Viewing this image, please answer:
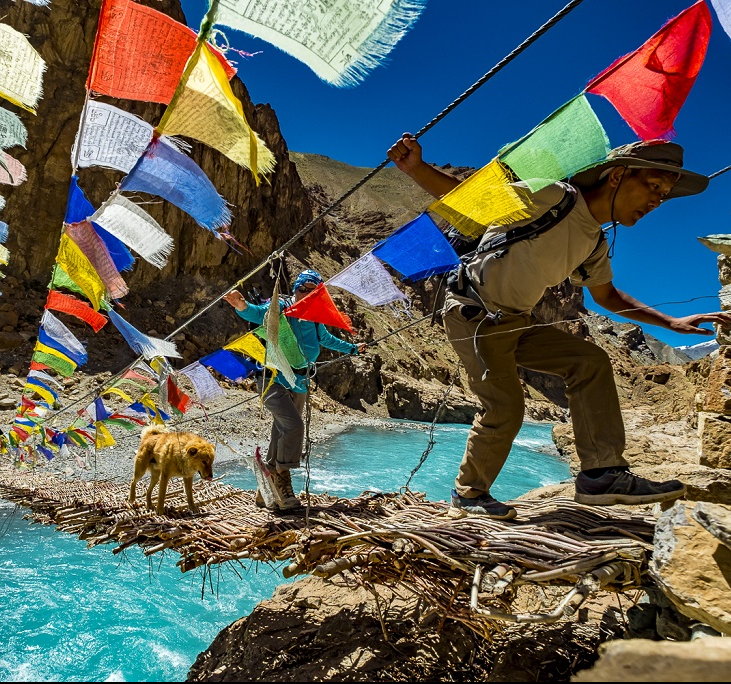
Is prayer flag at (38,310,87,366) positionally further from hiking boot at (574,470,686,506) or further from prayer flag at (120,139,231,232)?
hiking boot at (574,470,686,506)

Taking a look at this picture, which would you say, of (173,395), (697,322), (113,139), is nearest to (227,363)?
(173,395)

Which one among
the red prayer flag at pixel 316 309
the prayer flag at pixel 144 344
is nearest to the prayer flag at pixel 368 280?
the red prayer flag at pixel 316 309

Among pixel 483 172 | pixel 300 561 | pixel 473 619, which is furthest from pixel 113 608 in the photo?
pixel 483 172

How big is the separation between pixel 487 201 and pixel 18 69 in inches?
85.9

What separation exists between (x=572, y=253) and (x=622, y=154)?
425 millimetres

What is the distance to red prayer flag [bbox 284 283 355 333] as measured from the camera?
2844 mm

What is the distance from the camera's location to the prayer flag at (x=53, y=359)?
4492 millimetres

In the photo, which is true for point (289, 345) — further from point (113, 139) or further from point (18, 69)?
point (18, 69)

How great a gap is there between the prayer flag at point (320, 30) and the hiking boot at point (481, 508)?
1.87 metres

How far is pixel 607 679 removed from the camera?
530mm

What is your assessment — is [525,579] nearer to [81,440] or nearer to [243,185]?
[81,440]

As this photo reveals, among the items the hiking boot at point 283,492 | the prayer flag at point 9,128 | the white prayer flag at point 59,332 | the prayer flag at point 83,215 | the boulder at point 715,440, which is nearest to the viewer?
the prayer flag at point 9,128

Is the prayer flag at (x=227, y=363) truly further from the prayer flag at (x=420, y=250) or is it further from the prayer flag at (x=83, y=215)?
the prayer flag at (x=420, y=250)

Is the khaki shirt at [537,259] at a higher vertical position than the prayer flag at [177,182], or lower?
lower
